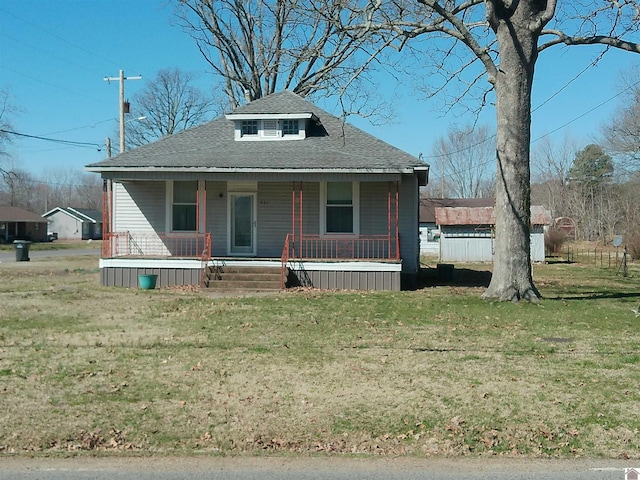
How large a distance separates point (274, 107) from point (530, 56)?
31.2ft

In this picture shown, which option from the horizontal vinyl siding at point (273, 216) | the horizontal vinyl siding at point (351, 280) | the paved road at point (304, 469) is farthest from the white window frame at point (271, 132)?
the paved road at point (304, 469)

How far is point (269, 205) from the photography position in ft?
68.0

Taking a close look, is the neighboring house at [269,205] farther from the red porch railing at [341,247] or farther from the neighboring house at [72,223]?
the neighboring house at [72,223]

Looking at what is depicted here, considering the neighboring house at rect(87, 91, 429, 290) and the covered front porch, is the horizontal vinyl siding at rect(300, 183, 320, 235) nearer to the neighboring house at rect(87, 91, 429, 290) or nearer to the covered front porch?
the neighboring house at rect(87, 91, 429, 290)

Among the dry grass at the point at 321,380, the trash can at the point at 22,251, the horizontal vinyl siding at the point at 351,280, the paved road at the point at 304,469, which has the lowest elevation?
the paved road at the point at 304,469

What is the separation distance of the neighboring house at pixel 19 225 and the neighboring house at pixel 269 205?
51.6m

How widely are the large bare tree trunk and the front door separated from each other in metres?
8.43

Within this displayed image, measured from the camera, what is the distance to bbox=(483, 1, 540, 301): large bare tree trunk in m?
15.1

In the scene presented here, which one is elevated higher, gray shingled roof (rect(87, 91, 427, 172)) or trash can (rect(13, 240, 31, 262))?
gray shingled roof (rect(87, 91, 427, 172))

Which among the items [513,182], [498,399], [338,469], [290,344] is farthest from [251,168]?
[338,469]

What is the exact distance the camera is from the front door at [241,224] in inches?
822

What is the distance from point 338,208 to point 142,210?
6228mm

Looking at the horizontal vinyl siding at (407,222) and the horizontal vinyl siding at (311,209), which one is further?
the horizontal vinyl siding at (311,209)

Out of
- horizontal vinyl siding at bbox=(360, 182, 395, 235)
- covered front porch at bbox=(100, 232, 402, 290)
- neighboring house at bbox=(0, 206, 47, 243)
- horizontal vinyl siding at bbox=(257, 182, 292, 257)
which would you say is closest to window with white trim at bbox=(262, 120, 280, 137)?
horizontal vinyl siding at bbox=(257, 182, 292, 257)
